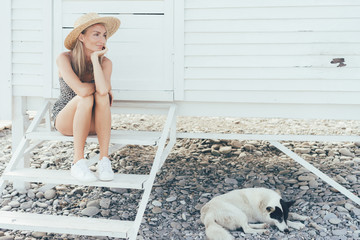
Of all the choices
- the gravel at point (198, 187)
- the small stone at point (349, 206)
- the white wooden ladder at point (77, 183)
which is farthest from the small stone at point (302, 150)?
the white wooden ladder at point (77, 183)

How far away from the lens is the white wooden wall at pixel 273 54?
349 centimetres

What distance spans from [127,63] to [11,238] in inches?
64.8

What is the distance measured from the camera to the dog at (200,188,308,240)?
126 inches

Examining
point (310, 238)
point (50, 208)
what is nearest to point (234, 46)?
point (310, 238)

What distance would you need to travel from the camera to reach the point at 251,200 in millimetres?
3398

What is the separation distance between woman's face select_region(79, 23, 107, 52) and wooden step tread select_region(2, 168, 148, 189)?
943 mm

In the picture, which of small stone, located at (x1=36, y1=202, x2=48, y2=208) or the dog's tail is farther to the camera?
small stone, located at (x1=36, y1=202, x2=48, y2=208)

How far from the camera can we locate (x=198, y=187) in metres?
4.32

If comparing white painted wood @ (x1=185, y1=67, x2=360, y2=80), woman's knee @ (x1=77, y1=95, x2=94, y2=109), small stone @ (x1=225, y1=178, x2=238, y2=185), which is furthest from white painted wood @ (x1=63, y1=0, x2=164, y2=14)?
small stone @ (x1=225, y1=178, x2=238, y2=185)

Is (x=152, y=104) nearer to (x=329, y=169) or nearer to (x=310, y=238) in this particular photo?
(x=310, y=238)

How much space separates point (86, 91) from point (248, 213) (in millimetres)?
1535

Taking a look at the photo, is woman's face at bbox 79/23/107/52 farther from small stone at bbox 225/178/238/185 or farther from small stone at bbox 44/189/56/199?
small stone at bbox 225/178/238/185

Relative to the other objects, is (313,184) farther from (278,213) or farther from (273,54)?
(273,54)

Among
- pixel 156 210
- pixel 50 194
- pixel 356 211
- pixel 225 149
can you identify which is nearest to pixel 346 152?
pixel 225 149
